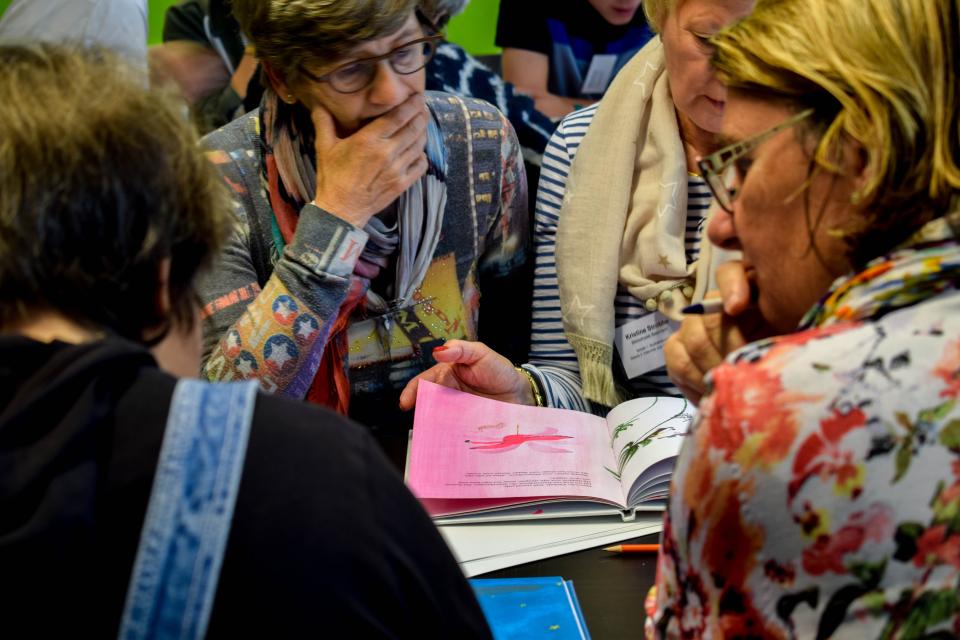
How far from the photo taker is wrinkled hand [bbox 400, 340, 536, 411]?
1700mm

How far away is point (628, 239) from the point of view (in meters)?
1.96

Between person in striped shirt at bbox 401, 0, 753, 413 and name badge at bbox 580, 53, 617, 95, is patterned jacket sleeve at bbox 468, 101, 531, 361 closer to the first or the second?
person in striped shirt at bbox 401, 0, 753, 413

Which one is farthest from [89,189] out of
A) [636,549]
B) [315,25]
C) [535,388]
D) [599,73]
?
[599,73]

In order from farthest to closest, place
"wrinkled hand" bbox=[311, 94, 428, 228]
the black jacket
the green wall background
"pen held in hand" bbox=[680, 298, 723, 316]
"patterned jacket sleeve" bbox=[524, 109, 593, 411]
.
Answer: the green wall background → "patterned jacket sleeve" bbox=[524, 109, 593, 411] → "wrinkled hand" bbox=[311, 94, 428, 228] → "pen held in hand" bbox=[680, 298, 723, 316] → the black jacket

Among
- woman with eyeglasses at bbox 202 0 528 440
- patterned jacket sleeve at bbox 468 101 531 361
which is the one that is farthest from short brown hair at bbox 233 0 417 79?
patterned jacket sleeve at bbox 468 101 531 361

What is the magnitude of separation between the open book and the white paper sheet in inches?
0.6

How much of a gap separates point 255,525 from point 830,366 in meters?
0.47

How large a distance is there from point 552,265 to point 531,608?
993mm

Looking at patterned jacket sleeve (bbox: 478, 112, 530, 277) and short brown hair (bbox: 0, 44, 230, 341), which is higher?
short brown hair (bbox: 0, 44, 230, 341)

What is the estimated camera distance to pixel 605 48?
325 cm

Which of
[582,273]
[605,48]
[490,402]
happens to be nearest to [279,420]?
[490,402]

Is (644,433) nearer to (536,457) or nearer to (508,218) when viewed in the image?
(536,457)

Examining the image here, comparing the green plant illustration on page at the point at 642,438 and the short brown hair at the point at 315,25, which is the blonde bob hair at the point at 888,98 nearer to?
the green plant illustration on page at the point at 642,438

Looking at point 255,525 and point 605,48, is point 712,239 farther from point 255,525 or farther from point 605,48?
point 605,48
